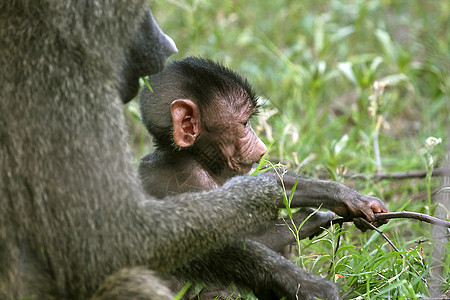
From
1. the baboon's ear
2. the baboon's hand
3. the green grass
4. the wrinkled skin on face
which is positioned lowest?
the green grass

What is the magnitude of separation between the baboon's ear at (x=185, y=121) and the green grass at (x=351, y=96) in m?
0.91

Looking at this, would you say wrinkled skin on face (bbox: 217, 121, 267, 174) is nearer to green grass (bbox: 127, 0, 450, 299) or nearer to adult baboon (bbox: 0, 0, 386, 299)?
green grass (bbox: 127, 0, 450, 299)

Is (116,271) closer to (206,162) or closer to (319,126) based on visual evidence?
(206,162)

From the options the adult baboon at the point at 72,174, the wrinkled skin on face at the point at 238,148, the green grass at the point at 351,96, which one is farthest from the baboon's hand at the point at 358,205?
the adult baboon at the point at 72,174

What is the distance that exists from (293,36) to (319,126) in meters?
2.39

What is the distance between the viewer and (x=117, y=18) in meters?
3.34

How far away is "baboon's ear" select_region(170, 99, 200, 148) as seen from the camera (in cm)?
423

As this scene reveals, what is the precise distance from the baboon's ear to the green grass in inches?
36.0

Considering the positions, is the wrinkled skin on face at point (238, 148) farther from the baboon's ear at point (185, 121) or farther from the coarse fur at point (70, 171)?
the coarse fur at point (70, 171)

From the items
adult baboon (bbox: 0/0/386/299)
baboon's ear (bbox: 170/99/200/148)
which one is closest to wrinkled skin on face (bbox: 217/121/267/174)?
baboon's ear (bbox: 170/99/200/148)

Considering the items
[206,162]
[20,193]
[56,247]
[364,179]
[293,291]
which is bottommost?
[364,179]

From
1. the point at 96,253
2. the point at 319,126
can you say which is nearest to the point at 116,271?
the point at 96,253

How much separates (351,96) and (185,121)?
4.03 meters

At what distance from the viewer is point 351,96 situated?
26.2ft
